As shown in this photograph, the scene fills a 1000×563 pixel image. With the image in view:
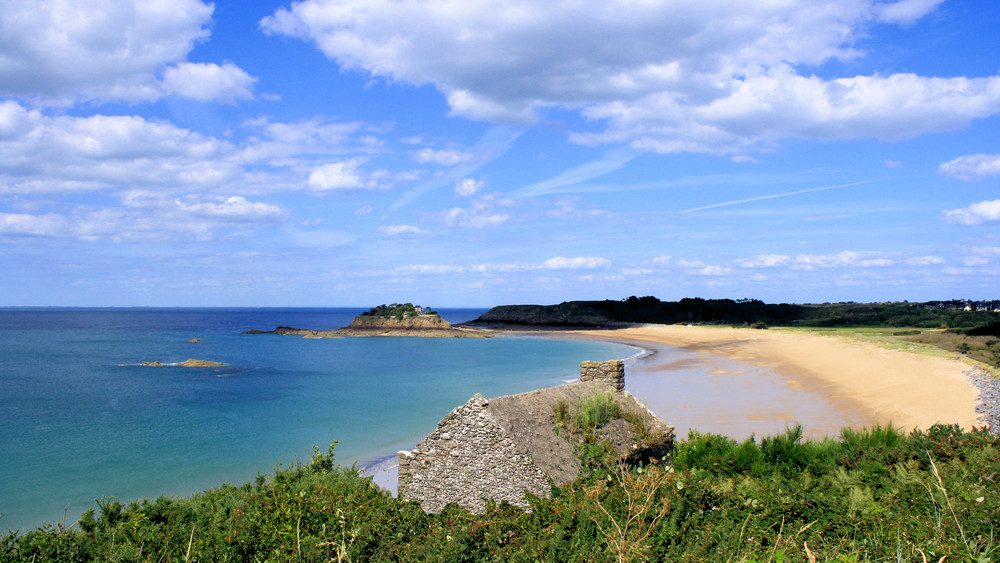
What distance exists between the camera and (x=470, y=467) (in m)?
10.3

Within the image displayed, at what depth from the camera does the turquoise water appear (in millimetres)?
18672

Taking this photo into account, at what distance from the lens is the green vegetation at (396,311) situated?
92.2 meters

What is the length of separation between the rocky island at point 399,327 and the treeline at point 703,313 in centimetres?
2649

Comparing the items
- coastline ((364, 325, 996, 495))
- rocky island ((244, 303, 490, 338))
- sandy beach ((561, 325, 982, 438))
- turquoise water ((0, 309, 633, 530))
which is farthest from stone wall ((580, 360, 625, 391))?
rocky island ((244, 303, 490, 338))

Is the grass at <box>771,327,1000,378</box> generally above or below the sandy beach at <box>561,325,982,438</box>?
above

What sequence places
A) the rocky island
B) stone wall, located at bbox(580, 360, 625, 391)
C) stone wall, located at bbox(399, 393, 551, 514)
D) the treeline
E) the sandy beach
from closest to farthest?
stone wall, located at bbox(399, 393, 551, 514)
stone wall, located at bbox(580, 360, 625, 391)
the sandy beach
the treeline
the rocky island

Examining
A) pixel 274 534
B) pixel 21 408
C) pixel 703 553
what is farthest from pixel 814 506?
pixel 21 408

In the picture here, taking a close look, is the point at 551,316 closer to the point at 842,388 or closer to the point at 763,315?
the point at 763,315

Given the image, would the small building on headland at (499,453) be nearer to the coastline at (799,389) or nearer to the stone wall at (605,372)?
the stone wall at (605,372)

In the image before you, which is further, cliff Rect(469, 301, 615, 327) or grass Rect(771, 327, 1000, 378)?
cliff Rect(469, 301, 615, 327)

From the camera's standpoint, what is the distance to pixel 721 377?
116 feet

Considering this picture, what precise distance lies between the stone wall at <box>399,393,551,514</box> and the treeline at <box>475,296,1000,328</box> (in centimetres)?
7935

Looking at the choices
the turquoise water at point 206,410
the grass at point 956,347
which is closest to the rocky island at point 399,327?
the turquoise water at point 206,410

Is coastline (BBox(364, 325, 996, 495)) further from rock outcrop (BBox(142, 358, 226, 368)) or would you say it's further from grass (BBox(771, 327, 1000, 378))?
rock outcrop (BBox(142, 358, 226, 368))
